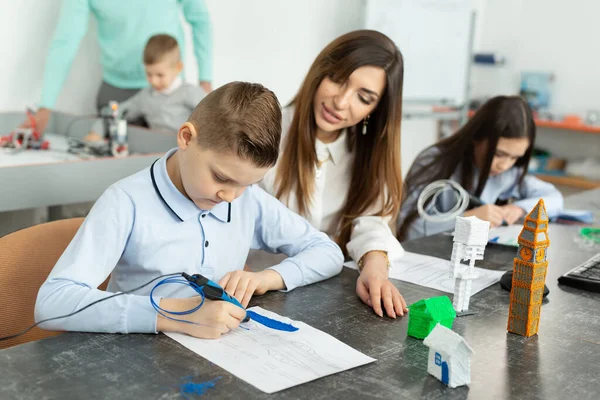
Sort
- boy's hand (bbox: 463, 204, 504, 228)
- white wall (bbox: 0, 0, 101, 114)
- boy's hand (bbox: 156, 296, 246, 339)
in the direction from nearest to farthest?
boy's hand (bbox: 156, 296, 246, 339) → boy's hand (bbox: 463, 204, 504, 228) → white wall (bbox: 0, 0, 101, 114)

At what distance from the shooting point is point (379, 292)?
1232 mm

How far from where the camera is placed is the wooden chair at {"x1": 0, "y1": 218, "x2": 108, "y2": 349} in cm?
119

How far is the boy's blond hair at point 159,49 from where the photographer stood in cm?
311

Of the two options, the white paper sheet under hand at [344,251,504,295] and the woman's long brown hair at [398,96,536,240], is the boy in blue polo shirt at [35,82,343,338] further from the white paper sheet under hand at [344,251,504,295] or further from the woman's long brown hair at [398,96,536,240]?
the woman's long brown hair at [398,96,536,240]

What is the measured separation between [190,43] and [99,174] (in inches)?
78.9

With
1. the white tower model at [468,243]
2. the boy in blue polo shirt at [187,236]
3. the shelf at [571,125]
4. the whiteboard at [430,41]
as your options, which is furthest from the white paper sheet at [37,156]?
the shelf at [571,125]

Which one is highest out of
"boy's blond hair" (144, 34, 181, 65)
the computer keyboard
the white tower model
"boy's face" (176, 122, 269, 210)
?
"boy's blond hair" (144, 34, 181, 65)

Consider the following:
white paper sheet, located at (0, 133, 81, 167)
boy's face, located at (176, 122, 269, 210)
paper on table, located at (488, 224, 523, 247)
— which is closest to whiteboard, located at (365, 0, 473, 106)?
white paper sheet, located at (0, 133, 81, 167)

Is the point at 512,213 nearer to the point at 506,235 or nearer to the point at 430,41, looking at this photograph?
the point at 506,235

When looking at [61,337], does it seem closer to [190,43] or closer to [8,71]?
[8,71]

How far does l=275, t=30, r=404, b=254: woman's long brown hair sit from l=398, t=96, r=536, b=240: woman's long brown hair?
43 centimetres

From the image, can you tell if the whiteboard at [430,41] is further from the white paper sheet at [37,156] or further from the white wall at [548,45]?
the white paper sheet at [37,156]

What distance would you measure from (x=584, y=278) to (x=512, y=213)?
0.66 meters

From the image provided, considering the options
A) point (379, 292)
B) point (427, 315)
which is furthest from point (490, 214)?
point (427, 315)
